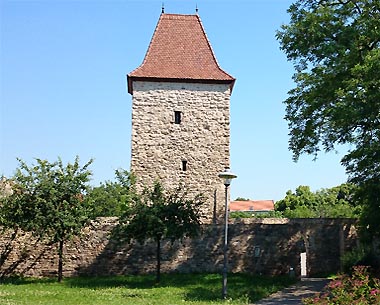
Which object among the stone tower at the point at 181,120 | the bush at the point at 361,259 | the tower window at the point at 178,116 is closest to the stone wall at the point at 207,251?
the bush at the point at 361,259

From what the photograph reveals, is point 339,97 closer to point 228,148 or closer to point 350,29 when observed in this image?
point 350,29

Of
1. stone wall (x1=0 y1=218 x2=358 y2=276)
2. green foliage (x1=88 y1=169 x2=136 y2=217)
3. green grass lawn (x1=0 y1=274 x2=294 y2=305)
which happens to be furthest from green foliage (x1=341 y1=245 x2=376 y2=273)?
green foliage (x1=88 y1=169 x2=136 y2=217)

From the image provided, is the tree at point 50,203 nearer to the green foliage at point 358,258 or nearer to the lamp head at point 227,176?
the lamp head at point 227,176

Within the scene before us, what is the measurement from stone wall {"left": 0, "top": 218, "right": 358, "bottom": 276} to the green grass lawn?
1.95ft

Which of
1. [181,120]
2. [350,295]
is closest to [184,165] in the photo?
[181,120]

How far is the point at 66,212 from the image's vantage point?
1609cm

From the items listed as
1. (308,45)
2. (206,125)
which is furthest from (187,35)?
(308,45)

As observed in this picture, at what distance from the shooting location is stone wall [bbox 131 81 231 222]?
22922 millimetres

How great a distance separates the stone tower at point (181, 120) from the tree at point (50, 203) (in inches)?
254

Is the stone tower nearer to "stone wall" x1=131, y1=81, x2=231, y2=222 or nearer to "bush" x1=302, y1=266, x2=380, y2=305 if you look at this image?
"stone wall" x1=131, y1=81, x2=231, y2=222

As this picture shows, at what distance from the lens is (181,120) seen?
23.6 meters

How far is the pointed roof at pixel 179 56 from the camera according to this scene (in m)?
23.6

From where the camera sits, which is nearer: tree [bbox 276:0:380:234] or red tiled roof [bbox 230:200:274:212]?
tree [bbox 276:0:380:234]

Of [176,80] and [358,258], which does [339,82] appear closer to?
[358,258]
